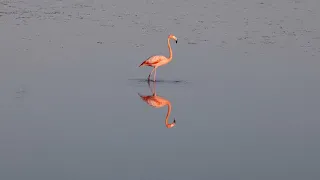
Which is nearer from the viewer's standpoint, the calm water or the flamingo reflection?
the calm water

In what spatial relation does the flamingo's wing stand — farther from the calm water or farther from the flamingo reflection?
the flamingo reflection

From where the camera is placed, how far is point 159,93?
11.5 meters

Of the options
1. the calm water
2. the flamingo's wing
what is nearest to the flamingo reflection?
the calm water

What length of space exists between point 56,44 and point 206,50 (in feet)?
9.51

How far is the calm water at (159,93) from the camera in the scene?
27.3 feet

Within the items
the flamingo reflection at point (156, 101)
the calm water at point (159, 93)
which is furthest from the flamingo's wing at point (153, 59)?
the flamingo reflection at point (156, 101)

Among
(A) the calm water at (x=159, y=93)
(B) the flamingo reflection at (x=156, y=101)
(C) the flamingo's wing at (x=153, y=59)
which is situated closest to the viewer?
(A) the calm water at (x=159, y=93)

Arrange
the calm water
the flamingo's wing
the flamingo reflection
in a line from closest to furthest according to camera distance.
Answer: the calm water, the flamingo reflection, the flamingo's wing

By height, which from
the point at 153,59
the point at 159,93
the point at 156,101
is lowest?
the point at 156,101

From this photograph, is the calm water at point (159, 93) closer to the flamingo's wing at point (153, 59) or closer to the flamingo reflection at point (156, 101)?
the flamingo reflection at point (156, 101)

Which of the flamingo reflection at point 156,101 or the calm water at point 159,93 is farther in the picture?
the flamingo reflection at point 156,101

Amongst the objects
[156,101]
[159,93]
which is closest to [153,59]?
[159,93]

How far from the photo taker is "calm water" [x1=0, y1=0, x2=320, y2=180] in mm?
8336

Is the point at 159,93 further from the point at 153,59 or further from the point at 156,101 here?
the point at 153,59
